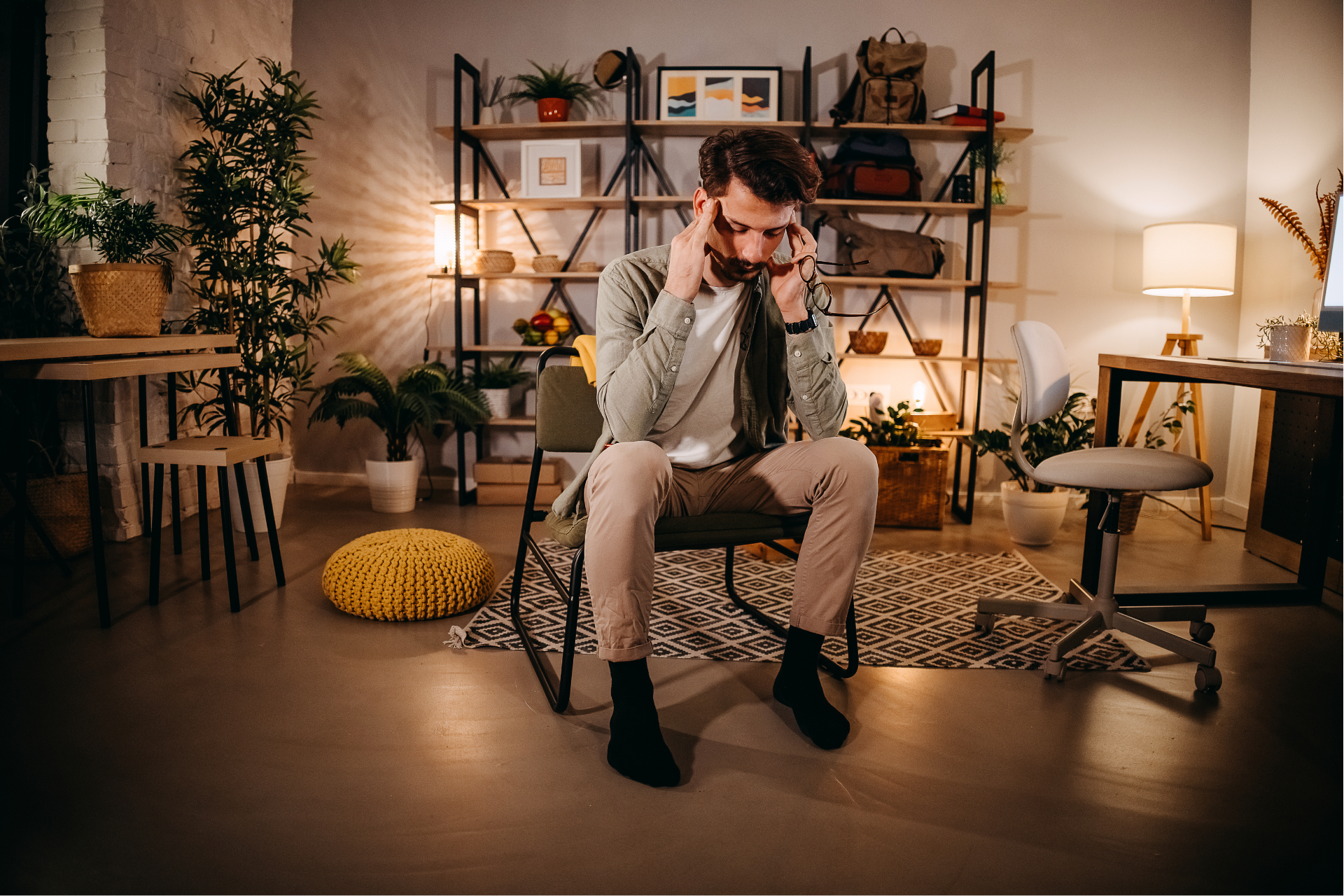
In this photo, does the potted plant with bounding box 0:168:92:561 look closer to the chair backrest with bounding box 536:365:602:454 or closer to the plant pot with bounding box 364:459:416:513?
the plant pot with bounding box 364:459:416:513

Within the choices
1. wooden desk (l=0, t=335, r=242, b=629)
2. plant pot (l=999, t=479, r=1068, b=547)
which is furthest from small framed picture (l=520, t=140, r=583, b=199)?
plant pot (l=999, t=479, r=1068, b=547)

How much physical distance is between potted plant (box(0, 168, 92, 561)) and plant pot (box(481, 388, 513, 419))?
157cm

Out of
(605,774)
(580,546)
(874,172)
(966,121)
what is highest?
(966,121)

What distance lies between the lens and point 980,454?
409 cm

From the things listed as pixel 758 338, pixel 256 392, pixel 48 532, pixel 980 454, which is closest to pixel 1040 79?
pixel 980 454

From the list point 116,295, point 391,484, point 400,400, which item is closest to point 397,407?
point 400,400

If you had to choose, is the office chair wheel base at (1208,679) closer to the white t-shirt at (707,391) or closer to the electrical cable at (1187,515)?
the white t-shirt at (707,391)

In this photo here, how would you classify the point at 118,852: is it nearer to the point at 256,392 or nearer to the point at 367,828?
the point at 367,828

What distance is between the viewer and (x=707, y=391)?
5.80 feet

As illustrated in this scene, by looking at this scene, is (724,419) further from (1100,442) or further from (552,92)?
(552,92)

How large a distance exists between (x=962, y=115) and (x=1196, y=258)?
3.81ft

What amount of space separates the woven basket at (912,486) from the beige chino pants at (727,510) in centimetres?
192

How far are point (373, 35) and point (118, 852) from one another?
3967 mm

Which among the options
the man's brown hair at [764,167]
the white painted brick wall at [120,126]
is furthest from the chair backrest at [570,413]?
the white painted brick wall at [120,126]
